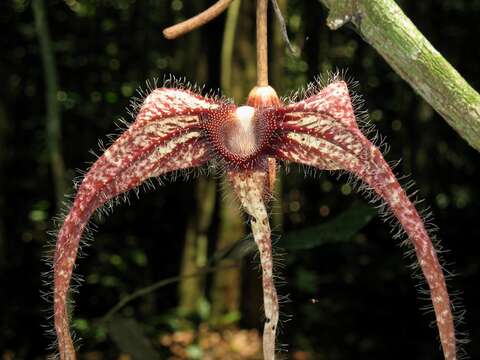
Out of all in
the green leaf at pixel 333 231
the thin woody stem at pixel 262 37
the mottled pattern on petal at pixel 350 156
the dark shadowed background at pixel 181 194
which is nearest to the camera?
the mottled pattern on petal at pixel 350 156

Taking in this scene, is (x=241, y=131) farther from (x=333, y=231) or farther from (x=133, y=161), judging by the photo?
(x=333, y=231)

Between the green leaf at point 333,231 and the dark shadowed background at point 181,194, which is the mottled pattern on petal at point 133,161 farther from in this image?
the dark shadowed background at point 181,194

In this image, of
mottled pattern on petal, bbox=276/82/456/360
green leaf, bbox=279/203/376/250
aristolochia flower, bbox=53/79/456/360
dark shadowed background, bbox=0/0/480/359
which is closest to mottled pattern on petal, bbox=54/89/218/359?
aristolochia flower, bbox=53/79/456/360

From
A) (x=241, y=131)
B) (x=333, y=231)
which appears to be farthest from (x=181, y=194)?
(x=241, y=131)

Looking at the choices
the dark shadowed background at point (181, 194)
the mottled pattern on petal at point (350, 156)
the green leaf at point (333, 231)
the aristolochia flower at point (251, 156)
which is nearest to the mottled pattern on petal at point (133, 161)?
the aristolochia flower at point (251, 156)

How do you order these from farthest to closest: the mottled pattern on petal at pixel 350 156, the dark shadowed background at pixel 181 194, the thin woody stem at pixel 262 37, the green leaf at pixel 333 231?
the dark shadowed background at pixel 181 194, the green leaf at pixel 333 231, the thin woody stem at pixel 262 37, the mottled pattern on petal at pixel 350 156

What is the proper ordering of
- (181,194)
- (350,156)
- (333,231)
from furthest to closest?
(181,194) < (333,231) < (350,156)
